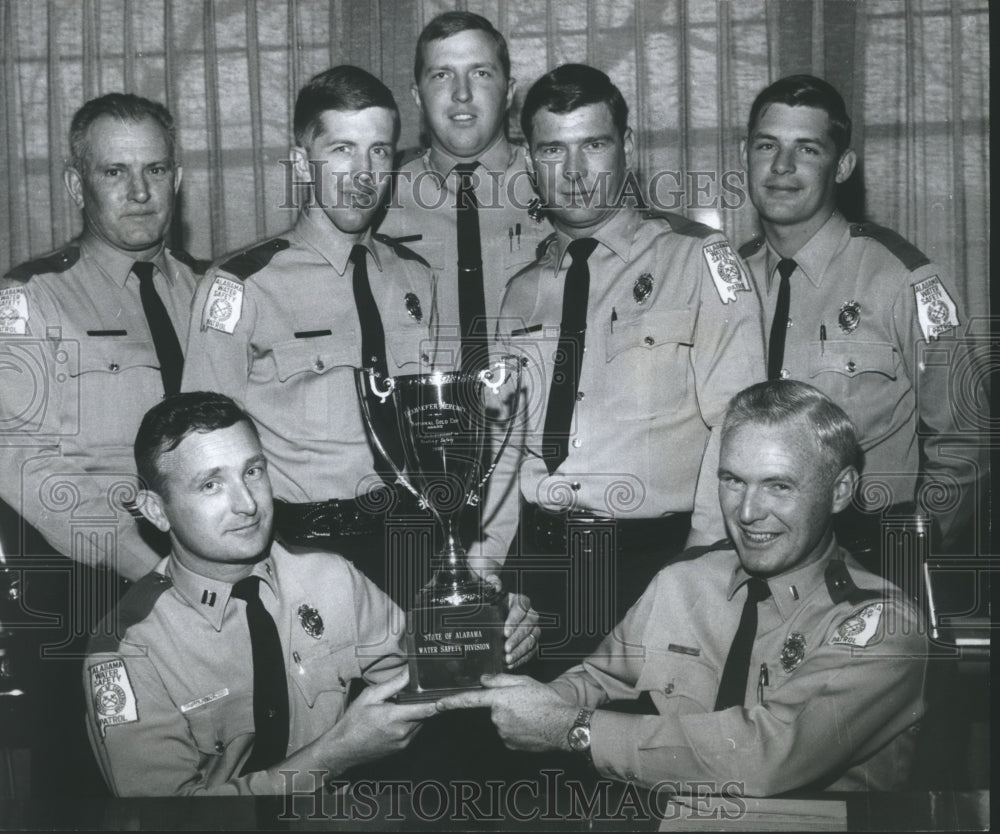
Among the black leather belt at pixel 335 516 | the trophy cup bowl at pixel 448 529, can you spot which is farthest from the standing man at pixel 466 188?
the black leather belt at pixel 335 516

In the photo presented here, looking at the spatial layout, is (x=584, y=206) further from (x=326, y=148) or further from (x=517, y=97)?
(x=326, y=148)

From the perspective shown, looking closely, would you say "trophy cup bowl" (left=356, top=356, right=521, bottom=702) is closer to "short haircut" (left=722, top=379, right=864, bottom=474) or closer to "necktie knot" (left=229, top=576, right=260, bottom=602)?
"necktie knot" (left=229, top=576, right=260, bottom=602)

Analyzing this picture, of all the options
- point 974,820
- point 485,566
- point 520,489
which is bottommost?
point 974,820

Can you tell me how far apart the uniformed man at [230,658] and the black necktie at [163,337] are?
0.14 metres

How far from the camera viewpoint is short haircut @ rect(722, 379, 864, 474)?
267cm

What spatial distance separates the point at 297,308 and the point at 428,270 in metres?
0.34

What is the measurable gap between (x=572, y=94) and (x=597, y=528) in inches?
42.2

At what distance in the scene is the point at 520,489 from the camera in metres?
2.80

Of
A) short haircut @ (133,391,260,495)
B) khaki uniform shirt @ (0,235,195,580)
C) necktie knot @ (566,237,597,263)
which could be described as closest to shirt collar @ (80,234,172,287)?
khaki uniform shirt @ (0,235,195,580)

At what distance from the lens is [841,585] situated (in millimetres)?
2604

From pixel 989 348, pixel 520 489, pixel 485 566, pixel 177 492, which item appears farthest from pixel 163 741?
pixel 989 348

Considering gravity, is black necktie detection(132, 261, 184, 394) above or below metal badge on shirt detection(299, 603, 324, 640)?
above

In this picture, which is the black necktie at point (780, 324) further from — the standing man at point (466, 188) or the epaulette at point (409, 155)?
the epaulette at point (409, 155)

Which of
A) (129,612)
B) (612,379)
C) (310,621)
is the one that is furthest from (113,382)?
(612,379)
